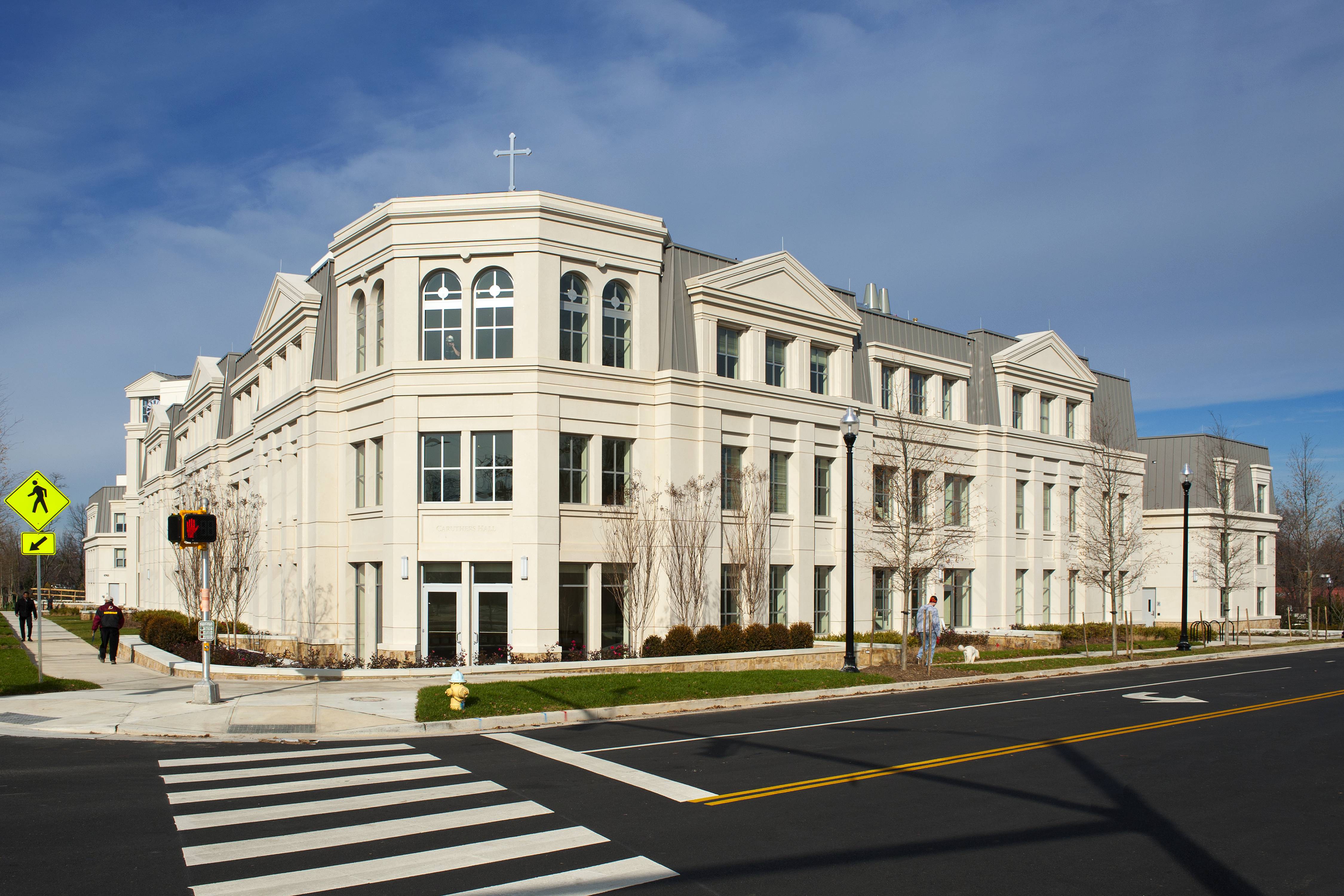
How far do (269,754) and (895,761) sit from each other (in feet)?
26.1

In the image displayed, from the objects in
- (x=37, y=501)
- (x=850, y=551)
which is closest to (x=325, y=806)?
(x=37, y=501)

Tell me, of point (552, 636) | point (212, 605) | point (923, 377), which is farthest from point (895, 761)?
point (212, 605)

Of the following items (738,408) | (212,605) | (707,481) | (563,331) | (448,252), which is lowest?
(212,605)

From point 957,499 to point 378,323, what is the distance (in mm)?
23585

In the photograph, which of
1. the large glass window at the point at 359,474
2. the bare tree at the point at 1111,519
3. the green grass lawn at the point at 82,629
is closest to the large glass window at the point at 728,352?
the large glass window at the point at 359,474

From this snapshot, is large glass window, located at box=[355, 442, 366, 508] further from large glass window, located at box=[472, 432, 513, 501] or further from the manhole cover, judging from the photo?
the manhole cover

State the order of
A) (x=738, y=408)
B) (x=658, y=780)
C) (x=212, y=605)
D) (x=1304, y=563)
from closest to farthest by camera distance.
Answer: (x=658, y=780), (x=738, y=408), (x=212, y=605), (x=1304, y=563)

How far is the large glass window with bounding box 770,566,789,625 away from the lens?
31.7 m

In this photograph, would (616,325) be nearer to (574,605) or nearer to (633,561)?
(633,561)

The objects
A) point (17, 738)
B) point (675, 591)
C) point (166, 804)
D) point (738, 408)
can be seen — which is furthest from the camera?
point (738, 408)

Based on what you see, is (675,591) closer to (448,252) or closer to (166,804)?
(448,252)

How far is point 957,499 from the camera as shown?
39.9 metres

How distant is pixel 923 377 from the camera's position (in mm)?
39094

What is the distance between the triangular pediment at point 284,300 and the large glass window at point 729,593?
51.6 feet
